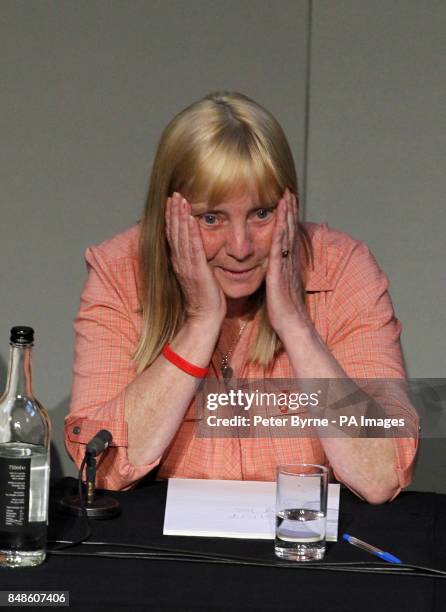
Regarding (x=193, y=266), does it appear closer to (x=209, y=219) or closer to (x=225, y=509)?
(x=209, y=219)

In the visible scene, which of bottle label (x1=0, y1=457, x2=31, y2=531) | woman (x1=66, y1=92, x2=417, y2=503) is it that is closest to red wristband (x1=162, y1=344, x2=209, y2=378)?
woman (x1=66, y1=92, x2=417, y2=503)

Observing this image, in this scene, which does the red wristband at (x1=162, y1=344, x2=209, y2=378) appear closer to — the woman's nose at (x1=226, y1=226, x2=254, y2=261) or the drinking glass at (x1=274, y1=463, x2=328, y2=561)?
the woman's nose at (x1=226, y1=226, x2=254, y2=261)

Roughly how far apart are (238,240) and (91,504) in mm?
574

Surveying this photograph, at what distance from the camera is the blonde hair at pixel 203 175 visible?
1960 millimetres

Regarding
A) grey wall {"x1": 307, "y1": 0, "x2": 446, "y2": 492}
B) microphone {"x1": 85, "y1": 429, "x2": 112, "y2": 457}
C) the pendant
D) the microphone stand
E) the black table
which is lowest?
the black table

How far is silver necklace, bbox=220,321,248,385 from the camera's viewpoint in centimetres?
219

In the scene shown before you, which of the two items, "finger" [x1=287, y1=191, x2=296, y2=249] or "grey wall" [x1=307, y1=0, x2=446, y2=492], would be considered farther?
"grey wall" [x1=307, y1=0, x2=446, y2=492]

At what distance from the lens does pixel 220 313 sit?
2.07m

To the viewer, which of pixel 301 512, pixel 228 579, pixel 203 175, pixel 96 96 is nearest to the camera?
pixel 228 579

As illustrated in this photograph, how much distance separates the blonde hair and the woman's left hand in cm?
6

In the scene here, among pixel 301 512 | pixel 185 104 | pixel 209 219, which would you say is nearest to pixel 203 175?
pixel 209 219

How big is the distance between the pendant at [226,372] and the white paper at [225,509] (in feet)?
1.03

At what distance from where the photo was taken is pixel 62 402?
119 inches

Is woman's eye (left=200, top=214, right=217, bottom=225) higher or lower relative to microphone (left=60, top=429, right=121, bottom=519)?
higher
